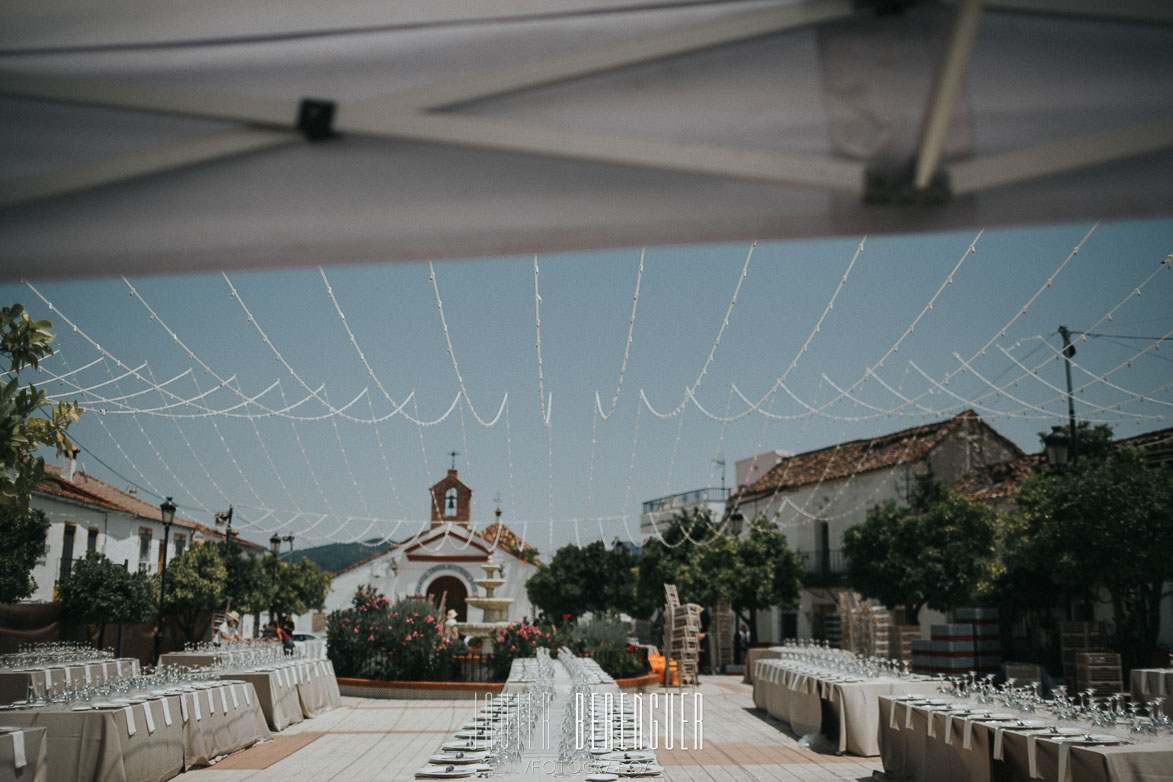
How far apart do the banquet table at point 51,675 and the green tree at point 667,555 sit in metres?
17.7

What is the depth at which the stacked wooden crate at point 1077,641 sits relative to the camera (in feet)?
42.1

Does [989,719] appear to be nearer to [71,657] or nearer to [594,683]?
[594,683]

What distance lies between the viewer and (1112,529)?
41.4ft

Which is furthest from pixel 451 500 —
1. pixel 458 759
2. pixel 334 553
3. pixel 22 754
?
pixel 458 759

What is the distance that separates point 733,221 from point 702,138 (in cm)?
21

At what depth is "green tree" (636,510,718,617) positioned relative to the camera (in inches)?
1097

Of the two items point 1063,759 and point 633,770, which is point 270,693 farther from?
point 1063,759

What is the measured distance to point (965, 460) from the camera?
26500 mm

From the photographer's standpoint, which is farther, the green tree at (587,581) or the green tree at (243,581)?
the green tree at (587,581)

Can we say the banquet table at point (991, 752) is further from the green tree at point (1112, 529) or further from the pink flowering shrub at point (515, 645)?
the pink flowering shrub at point (515, 645)

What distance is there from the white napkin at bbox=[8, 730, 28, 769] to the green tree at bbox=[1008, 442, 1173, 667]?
1324 cm

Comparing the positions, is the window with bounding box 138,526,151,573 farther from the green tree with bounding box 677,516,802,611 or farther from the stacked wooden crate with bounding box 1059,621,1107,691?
the stacked wooden crate with bounding box 1059,621,1107,691

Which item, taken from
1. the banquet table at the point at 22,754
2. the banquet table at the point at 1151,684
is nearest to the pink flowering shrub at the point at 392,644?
the banquet table at the point at 22,754

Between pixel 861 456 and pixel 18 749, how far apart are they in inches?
1061
